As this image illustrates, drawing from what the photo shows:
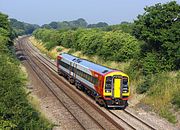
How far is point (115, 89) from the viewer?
2681cm

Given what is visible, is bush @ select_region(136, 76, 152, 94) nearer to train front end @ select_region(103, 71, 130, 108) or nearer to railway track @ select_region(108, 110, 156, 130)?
train front end @ select_region(103, 71, 130, 108)

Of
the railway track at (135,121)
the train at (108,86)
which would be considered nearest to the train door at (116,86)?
the train at (108,86)

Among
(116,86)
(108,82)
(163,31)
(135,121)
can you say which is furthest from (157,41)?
(135,121)

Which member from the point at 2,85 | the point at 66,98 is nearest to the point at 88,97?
the point at 66,98

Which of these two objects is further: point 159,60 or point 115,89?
point 159,60

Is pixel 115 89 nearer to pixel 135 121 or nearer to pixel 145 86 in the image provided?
pixel 135 121

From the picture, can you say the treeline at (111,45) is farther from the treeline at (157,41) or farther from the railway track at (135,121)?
the railway track at (135,121)

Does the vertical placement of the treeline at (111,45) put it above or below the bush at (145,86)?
above

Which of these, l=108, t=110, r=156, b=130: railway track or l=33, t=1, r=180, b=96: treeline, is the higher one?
l=33, t=1, r=180, b=96: treeline

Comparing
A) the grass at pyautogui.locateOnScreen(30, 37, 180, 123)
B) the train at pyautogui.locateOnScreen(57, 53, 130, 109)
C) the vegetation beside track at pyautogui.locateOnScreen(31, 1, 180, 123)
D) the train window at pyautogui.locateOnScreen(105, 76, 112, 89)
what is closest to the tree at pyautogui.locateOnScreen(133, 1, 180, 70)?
the vegetation beside track at pyautogui.locateOnScreen(31, 1, 180, 123)

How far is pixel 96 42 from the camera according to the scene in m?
52.6

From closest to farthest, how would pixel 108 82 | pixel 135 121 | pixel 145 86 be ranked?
pixel 135 121, pixel 108 82, pixel 145 86

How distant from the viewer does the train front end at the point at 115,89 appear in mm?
26547

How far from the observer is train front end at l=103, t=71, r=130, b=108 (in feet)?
87.1
